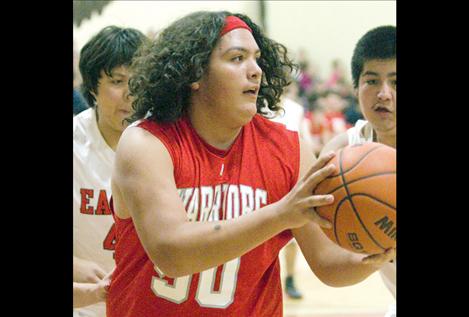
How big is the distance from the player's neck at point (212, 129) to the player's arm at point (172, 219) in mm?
227

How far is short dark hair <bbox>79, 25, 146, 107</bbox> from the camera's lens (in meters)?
3.02

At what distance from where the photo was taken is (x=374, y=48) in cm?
297

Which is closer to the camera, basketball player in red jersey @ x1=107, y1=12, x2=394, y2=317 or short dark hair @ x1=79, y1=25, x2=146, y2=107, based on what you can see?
basketball player in red jersey @ x1=107, y1=12, x2=394, y2=317

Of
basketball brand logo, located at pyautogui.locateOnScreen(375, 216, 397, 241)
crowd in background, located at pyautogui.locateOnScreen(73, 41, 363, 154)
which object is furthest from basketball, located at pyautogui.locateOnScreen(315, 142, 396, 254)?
crowd in background, located at pyautogui.locateOnScreen(73, 41, 363, 154)

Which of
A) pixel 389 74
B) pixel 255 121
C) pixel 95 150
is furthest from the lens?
pixel 95 150

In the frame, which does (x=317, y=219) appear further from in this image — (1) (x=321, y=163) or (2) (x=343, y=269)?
(2) (x=343, y=269)

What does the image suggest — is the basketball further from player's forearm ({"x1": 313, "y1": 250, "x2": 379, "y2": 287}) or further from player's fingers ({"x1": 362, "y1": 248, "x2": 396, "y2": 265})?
player's forearm ({"x1": 313, "y1": 250, "x2": 379, "y2": 287})

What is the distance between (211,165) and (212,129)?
12cm

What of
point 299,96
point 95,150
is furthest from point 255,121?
point 299,96

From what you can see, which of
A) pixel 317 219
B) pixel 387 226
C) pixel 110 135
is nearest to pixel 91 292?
pixel 110 135
